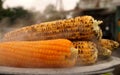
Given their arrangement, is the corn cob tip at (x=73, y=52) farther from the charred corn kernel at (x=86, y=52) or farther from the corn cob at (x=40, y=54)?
the charred corn kernel at (x=86, y=52)

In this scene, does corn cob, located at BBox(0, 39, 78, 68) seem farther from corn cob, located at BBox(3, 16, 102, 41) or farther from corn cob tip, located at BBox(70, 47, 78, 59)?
corn cob, located at BBox(3, 16, 102, 41)

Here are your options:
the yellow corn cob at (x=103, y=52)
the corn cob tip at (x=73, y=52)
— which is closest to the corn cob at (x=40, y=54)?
the corn cob tip at (x=73, y=52)

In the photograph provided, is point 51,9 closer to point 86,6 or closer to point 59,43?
point 86,6

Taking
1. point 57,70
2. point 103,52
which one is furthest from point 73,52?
point 103,52

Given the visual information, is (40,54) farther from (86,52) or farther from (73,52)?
(86,52)

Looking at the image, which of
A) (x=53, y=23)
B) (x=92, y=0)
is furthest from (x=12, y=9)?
(x=53, y=23)

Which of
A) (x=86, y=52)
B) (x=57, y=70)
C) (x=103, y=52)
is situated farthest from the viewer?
(x=103, y=52)

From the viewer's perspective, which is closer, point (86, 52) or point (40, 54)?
point (40, 54)
